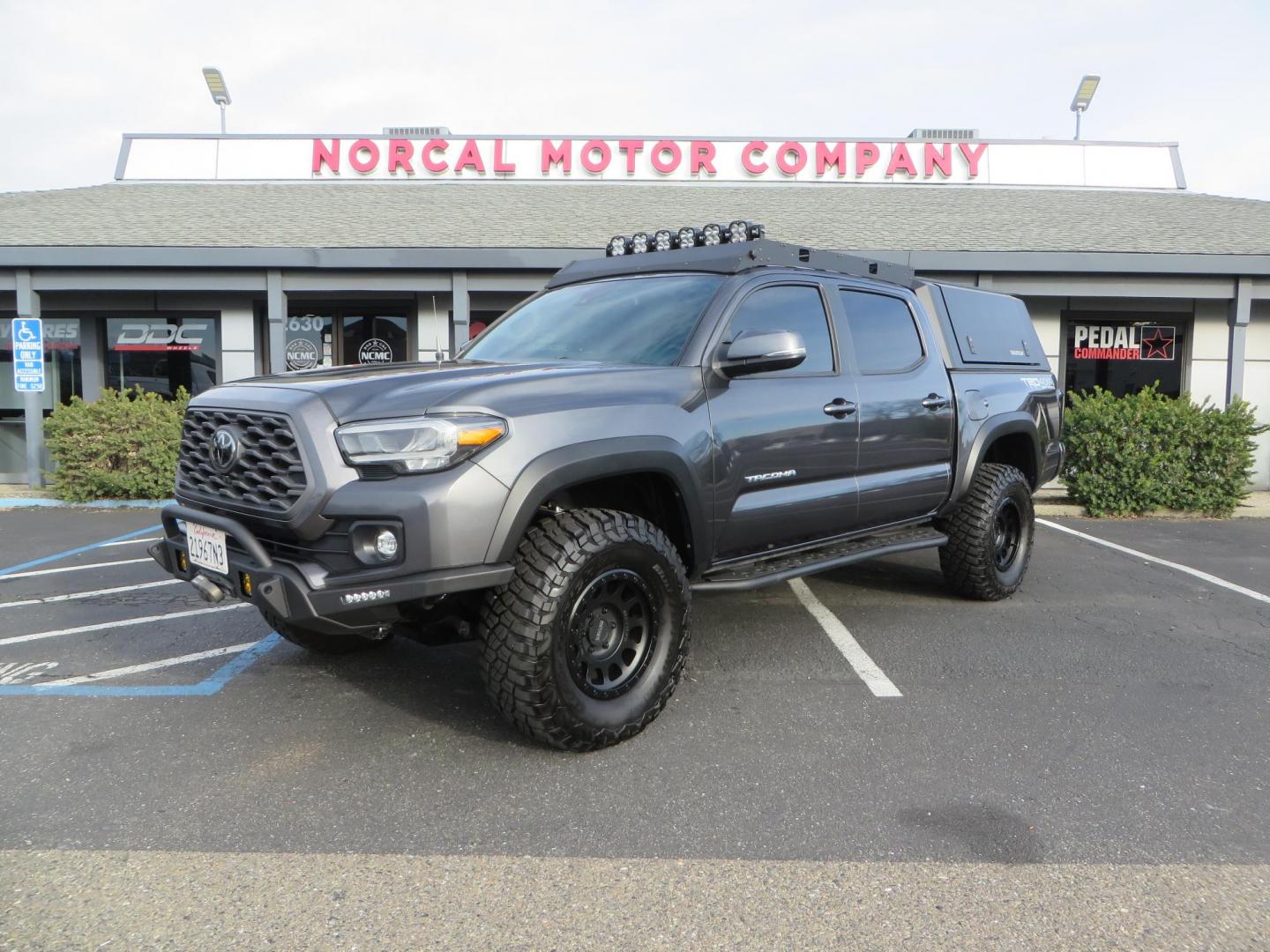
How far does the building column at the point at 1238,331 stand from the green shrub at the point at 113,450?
535 inches

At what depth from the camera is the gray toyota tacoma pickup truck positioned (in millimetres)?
2904

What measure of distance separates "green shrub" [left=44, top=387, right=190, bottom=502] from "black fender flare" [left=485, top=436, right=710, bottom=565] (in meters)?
8.85

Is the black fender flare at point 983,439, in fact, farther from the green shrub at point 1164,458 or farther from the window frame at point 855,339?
the green shrub at point 1164,458

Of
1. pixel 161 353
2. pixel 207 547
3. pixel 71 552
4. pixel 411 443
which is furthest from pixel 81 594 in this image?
pixel 161 353

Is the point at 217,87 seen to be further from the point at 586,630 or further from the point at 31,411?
the point at 586,630

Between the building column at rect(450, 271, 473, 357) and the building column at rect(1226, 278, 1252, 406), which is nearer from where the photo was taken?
the building column at rect(1226, 278, 1252, 406)

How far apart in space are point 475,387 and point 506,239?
9.60 metres

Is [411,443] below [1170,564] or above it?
above

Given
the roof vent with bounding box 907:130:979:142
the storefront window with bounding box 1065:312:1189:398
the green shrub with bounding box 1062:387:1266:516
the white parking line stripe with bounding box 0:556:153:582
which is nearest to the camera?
the white parking line stripe with bounding box 0:556:153:582

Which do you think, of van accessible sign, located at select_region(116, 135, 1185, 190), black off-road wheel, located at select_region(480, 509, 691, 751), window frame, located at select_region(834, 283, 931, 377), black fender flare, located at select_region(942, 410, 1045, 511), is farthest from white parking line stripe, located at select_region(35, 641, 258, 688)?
van accessible sign, located at select_region(116, 135, 1185, 190)

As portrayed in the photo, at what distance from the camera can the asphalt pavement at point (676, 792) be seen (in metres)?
2.32

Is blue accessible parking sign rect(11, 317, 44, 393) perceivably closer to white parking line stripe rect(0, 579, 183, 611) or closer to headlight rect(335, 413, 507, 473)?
white parking line stripe rect(0, 579, 183, 611)

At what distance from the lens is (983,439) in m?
5.36

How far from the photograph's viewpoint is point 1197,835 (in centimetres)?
271
